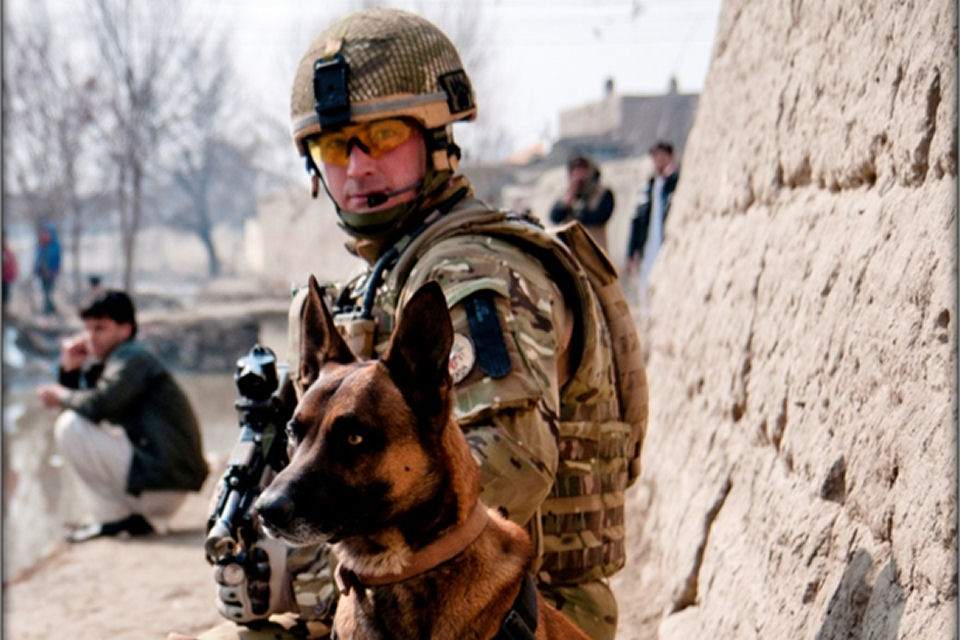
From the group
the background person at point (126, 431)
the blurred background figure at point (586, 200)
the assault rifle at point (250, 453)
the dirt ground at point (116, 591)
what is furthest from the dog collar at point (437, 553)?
the blurred background figure at point (586, 200)

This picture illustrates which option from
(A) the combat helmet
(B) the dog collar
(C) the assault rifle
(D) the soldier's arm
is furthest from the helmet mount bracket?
(B) the dog collar

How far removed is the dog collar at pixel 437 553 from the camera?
7.21 ft

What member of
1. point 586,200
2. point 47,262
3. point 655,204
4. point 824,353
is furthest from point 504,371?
point 47,262

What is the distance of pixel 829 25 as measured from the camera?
3.33 m

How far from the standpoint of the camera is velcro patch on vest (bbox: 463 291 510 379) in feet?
8.22

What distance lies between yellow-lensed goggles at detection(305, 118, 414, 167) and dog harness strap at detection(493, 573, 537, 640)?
120cm

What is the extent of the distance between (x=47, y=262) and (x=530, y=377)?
2609cm

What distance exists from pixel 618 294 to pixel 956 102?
1.12 m

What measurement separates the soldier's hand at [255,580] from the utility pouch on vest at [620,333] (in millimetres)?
932

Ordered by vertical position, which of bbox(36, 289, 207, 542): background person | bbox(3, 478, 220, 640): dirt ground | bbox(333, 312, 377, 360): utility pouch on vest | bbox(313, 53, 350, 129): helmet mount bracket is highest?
bbox(313, 53, 350, 129): helmet mount bracket

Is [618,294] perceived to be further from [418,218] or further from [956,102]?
[956,102]

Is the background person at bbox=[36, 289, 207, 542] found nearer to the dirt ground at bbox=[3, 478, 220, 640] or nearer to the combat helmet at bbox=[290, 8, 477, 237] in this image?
the dirt ground at bbox=[3, 478, 220, 640]

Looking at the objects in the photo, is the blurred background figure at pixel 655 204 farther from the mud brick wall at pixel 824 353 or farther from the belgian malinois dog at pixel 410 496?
the belgian malinois dog at pixel 410 496

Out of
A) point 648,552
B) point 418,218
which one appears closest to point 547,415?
point 418,218
